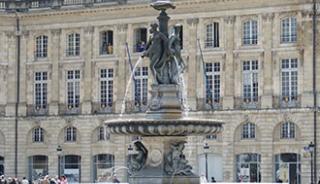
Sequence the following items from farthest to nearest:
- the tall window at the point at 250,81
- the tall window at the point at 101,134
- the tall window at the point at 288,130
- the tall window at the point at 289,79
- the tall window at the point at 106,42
→ 1. the tall window at the point at 106,42
2. the tall window at the point at 101,134
3. the tall window at the point at 250,81
4. the tall window at the point at 289,79
5. the tall window at the point at 288,130

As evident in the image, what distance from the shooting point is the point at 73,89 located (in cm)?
7456

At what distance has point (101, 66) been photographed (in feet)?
241

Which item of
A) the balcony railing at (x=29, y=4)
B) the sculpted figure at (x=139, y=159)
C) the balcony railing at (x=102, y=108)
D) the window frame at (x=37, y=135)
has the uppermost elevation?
the balcony railing at (x=29, y=4)

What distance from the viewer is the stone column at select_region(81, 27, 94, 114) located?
73625 millimetres

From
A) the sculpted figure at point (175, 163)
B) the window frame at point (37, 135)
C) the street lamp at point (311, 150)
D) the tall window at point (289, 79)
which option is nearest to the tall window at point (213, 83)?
the tall window at point (289, 79)

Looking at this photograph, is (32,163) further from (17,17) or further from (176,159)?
(176,159)

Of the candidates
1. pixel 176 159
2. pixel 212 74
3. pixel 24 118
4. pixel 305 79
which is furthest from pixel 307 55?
pixel 176 159

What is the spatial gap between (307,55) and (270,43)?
8.55 ft

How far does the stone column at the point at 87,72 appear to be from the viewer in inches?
2899

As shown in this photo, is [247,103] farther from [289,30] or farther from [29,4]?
[29,4]

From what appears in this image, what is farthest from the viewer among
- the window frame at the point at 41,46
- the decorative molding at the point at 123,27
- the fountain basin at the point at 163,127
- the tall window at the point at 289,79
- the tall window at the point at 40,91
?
the window frame at the point at 41,46

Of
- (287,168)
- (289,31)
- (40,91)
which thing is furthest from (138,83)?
(287,168)

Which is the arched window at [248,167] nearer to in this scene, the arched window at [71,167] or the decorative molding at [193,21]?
the decorative molding at [193,21]

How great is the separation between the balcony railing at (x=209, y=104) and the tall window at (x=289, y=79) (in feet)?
14.0
